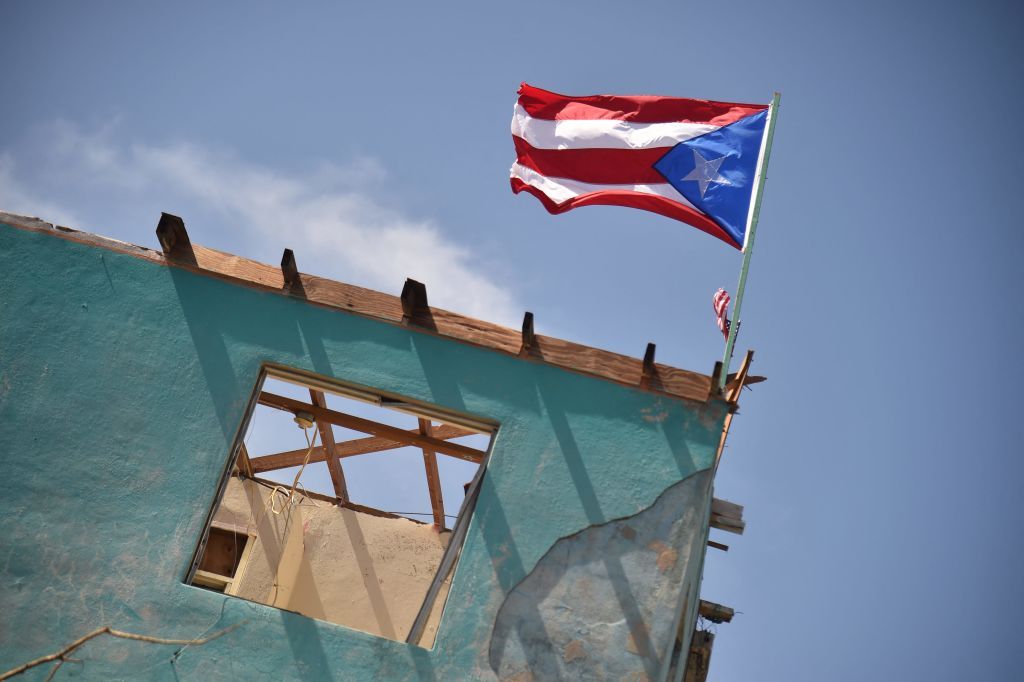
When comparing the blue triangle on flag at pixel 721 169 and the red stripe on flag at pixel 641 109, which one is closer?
the blue triangle on flag at pixel 721 169

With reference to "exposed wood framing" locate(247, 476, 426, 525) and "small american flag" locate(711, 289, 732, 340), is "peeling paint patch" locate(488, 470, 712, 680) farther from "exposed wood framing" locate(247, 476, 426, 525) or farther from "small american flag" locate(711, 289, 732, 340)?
"exposed wood framing" locate(247, 476, 426, 525)

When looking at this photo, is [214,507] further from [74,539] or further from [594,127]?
[594,127]

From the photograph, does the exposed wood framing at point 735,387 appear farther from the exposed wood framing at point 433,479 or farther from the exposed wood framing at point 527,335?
the exposed wood framing at point 433,479

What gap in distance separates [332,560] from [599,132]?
22.0 feet

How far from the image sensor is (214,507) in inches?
297

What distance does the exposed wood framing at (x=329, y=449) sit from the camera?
1026cm

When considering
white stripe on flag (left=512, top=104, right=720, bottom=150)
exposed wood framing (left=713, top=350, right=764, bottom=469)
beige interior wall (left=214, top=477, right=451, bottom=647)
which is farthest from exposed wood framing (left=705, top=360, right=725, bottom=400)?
beige interior wall (left=214, top=477, right=451, bottom=647)

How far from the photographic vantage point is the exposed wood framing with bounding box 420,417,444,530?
1055cm

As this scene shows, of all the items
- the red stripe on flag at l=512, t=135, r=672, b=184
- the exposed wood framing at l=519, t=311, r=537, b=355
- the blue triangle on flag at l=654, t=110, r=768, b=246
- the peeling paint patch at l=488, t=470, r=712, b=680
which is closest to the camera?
the peeling paint patch at l=488, t=470, r=712, b=680

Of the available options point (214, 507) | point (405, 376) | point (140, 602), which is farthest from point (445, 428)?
point (140, 602)

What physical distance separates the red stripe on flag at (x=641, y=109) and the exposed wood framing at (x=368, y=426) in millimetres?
3581

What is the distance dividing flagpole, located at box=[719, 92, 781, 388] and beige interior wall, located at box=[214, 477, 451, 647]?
590 cm

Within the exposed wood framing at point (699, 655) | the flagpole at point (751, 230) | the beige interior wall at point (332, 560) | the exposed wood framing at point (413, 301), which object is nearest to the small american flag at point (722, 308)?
the flagpole at point (751, 230)

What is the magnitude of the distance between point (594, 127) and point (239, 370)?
12.9 ft
